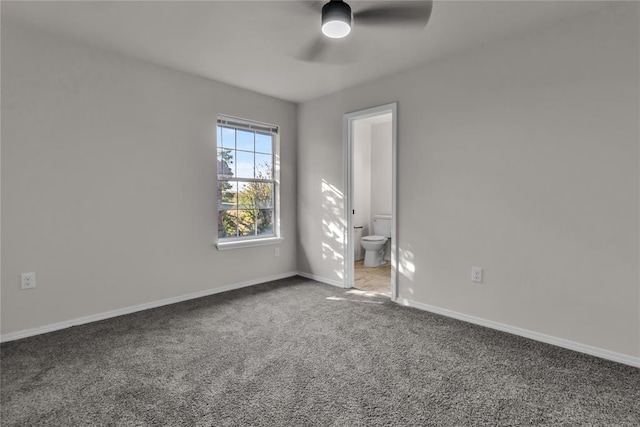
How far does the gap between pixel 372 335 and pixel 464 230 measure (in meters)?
1.23

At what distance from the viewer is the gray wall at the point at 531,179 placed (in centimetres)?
220

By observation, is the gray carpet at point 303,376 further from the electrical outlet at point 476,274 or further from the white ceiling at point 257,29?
the white ceiling at point 257,29

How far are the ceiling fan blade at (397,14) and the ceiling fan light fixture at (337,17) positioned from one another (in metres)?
0.13

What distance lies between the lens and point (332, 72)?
3.36m

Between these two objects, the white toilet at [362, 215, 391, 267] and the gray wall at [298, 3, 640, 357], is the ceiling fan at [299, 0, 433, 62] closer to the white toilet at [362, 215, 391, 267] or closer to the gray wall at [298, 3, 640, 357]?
the gray wall at [298, 3, 640, 357]

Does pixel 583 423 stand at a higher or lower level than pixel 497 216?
lower

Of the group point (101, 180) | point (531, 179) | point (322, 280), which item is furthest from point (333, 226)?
point (101, 180)

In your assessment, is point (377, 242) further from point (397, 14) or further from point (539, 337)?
point (397, 14)

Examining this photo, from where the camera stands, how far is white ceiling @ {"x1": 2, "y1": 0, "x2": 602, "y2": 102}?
223 centimetres

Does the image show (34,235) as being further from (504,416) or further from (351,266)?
(504,416)

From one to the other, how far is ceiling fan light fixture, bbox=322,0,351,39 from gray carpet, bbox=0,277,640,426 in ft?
6.75

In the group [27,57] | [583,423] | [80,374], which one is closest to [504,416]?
[583,423]

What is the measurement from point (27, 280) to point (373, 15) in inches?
124

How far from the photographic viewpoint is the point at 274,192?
438cm
